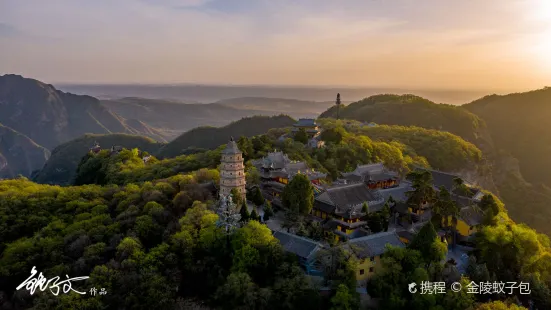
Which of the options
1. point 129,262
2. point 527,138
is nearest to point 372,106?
point 527,138

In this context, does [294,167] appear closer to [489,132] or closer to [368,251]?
[368,251]

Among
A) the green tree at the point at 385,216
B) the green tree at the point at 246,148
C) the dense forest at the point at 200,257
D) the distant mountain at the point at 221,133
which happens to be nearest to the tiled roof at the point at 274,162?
the dense forest at the point at 200,257

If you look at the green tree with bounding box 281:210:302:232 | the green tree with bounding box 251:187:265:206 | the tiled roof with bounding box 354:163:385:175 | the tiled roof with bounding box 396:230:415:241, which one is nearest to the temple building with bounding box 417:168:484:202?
the tiled roof with bounding box 354:163:385:175

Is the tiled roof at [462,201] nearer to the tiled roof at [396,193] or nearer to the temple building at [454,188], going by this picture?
the temple building at [454,188]

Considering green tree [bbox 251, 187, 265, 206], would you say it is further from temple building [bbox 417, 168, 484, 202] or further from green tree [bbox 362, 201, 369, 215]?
temple building [bbox 417, 168, 484, 202]

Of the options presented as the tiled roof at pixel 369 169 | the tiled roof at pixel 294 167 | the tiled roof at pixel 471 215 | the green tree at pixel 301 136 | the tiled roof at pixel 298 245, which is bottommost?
the tiled roof at pixel 298 245

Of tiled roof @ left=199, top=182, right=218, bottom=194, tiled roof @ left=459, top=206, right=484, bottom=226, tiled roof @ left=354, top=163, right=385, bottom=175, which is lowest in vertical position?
tiled roof @ left=459, top=206, right=484, bottom=226

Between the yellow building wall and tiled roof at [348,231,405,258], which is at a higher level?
tiled roof at [348,231,405,258]

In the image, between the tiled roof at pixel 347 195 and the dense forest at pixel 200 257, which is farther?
the tiled roof at pixel 347 195
